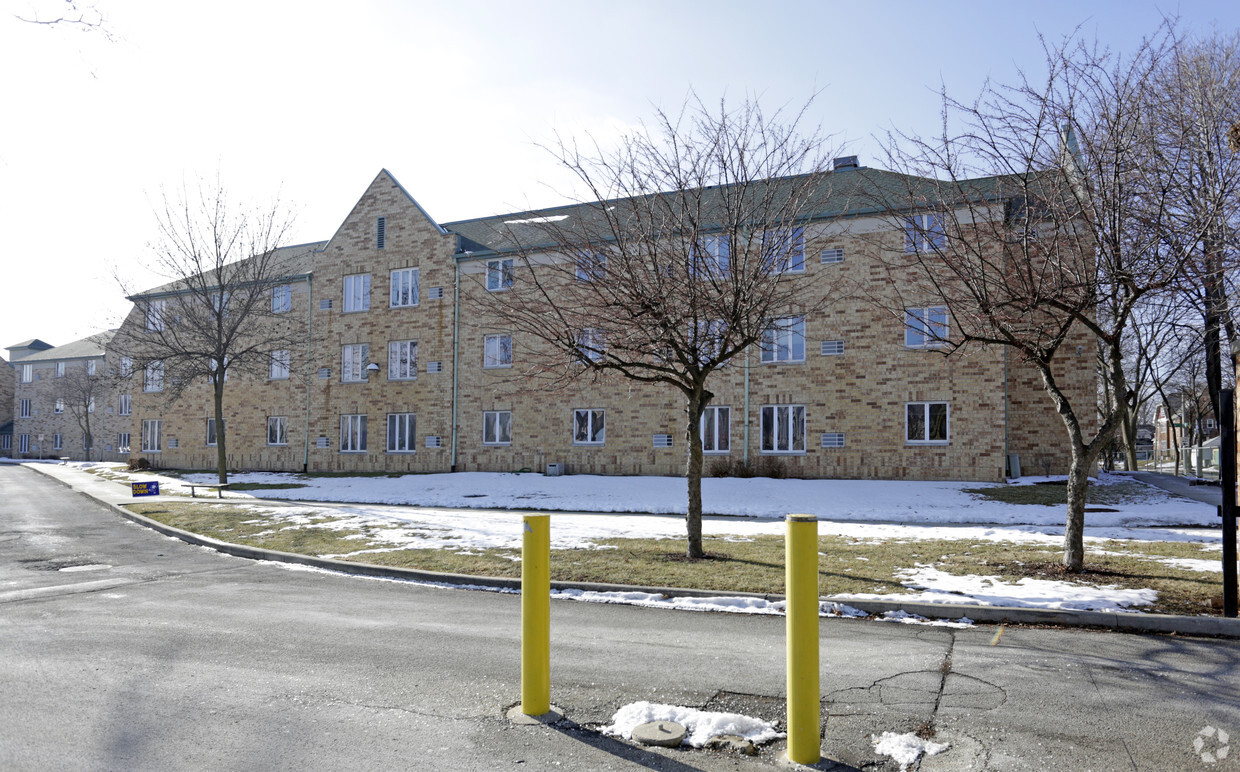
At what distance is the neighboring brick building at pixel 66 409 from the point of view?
54272 mm

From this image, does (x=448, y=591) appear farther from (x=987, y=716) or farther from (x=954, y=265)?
(x=954, y=265)

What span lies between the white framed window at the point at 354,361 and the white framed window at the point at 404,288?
226cm

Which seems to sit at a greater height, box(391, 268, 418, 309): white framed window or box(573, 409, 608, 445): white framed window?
box(391, 268, 418, 309): white framed window

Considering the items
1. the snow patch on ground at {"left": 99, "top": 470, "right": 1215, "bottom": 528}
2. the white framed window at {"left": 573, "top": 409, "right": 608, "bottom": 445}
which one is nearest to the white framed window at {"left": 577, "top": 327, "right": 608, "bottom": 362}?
the snow patch on ground at {"left": 99, "top": 470, "right": 1215, "bottom": 528}

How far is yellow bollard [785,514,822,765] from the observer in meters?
3.82

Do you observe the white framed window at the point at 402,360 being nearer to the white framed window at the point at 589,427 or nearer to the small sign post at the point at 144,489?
the white framed window at the point at 589,427

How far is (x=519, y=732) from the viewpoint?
443cm

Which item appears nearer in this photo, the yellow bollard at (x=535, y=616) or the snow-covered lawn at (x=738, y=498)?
the yellow bollard at (x=535, y=616)

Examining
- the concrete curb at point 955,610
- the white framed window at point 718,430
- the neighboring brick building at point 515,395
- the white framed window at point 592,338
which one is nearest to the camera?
the concrete curb at point 955,610

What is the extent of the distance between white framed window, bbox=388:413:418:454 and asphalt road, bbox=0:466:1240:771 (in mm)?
21510

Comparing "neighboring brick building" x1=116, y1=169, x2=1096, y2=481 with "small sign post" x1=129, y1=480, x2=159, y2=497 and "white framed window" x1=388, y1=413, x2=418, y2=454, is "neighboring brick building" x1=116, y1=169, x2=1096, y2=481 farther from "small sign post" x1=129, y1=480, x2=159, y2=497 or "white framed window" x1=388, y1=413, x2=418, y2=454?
"small sign post" x1=129, y1=480, x2=159, y2=497

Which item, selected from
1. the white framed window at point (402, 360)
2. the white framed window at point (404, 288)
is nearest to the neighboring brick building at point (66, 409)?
the white framed window at point (402, 360)

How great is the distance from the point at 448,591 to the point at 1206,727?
7093 mm

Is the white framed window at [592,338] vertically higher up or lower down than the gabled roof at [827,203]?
lower down
